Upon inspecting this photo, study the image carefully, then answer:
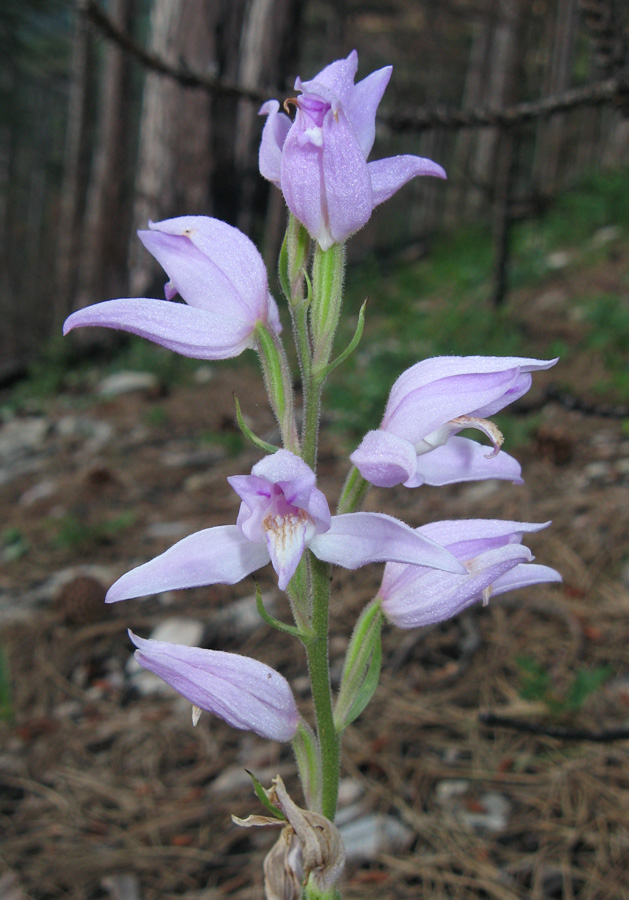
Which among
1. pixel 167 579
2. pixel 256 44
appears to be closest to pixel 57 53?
pixel 256 44

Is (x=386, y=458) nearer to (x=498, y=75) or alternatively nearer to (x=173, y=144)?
(x=173, y=144)

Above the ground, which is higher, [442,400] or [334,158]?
[334,158]

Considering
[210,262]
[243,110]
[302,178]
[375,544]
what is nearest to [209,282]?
[210,262]

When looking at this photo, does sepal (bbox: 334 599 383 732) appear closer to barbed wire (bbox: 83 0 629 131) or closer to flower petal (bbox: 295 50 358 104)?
flower petal (bbox: 295 50 358 104)

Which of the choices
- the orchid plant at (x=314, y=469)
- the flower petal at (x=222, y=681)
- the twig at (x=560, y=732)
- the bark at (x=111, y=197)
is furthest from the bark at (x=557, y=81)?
the flower petal at (x=222, y=681)

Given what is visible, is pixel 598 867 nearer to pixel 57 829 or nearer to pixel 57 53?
pixel 57 829

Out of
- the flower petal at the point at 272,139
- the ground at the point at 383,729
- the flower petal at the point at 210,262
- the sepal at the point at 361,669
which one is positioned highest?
the flower petal at the point at 272,139

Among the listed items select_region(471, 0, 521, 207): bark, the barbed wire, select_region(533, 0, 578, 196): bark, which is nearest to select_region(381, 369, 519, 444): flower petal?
the barbed wire

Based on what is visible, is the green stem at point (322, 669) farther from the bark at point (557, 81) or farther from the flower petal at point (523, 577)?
the bark at point (557, 81)
